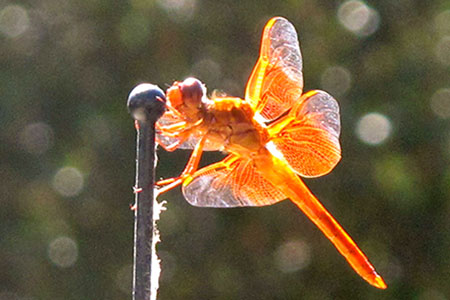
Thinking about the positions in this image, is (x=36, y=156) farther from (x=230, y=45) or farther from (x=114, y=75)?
(x=230, y=45)

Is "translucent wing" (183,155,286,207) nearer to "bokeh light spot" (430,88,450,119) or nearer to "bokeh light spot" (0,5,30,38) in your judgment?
"bokeh light spot" (430,88,450,119)

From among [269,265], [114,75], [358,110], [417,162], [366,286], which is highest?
[114,75]

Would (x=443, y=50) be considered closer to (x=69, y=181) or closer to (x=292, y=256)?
(x=292, y=256)

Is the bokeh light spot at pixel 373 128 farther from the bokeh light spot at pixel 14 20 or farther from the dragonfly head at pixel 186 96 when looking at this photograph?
the dragonfly head at pixel 186 96

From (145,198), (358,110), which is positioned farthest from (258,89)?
(358,110)

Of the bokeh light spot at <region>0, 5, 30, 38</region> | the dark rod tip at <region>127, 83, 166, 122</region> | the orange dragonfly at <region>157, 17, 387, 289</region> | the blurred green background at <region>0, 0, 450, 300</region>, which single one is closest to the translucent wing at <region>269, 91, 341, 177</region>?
the orange dragonfly at <region>157, 17, 387, 289</region>

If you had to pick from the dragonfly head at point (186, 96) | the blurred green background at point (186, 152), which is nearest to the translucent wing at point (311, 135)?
the dragonfly head at point (186, 96)

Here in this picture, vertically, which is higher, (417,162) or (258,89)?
(258,89)
